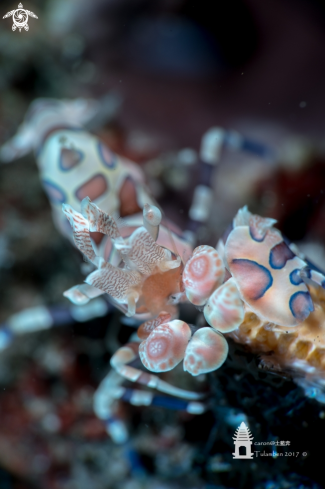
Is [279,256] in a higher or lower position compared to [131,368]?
higher

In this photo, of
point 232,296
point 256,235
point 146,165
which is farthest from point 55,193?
point 232,296

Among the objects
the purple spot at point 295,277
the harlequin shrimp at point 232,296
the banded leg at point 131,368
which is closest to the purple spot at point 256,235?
the harlequin shrimp at point 232,296

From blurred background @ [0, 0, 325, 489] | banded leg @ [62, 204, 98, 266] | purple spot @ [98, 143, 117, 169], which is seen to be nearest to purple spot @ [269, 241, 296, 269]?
banded leg @ [62, 204, 98, 266]

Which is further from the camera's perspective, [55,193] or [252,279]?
[55,193]

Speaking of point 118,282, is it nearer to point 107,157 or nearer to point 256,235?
point 256,235

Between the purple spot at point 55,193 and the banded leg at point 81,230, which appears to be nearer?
the banded leg at point 81,230

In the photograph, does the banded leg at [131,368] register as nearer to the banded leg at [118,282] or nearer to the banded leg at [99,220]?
the banded leg at [118,282]

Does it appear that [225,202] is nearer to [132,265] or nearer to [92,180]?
[92,180]
